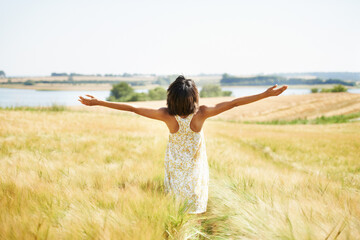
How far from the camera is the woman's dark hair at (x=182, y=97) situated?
2664 millimetres

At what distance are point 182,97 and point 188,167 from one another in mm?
779

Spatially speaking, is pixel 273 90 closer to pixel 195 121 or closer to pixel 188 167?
pixel 195 121

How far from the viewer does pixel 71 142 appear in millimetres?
5383

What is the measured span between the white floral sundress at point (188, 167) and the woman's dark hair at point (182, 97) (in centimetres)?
11

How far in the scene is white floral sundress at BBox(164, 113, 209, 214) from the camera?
2807 millimetres

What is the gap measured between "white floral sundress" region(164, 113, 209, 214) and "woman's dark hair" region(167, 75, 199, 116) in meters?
0.11

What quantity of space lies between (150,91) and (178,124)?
237 feet

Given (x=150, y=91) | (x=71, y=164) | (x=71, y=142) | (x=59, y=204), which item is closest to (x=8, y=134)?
(x=71, y=142)

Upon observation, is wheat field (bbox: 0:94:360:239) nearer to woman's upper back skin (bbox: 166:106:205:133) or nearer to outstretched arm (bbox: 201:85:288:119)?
woman's upper back skin (bbox: 166:106:205:133)

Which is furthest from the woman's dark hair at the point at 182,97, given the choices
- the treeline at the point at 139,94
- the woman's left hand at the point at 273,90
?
the treeline at the point at 139,94

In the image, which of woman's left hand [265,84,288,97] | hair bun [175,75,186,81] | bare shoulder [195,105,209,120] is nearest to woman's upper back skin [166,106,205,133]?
bare shoulder [195,105,209,120]

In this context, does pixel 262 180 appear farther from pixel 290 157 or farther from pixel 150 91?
pixel 150 91

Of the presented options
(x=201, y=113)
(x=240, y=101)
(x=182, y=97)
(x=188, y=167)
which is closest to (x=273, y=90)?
(x=240, y=101)

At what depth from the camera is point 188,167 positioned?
9.39 ft
